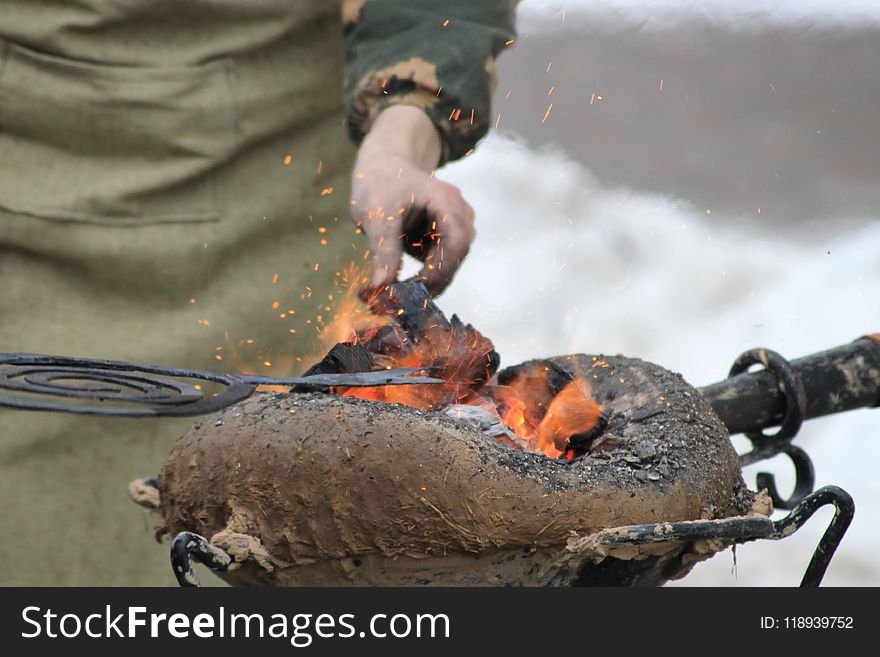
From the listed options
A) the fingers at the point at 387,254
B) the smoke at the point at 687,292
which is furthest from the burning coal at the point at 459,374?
the smoke at the point at 687,292

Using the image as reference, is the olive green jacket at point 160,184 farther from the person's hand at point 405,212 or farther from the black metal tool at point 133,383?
the black metal tool at point 133,383

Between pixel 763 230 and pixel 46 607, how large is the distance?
7.44 ft

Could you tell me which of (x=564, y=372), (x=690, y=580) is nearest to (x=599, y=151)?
(x=690, y=580)

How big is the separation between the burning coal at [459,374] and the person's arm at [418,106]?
16 cm

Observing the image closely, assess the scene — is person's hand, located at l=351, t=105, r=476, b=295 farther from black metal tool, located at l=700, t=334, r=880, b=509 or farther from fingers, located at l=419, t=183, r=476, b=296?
black metal tool, located at l=700, t=334, r=880, b=509

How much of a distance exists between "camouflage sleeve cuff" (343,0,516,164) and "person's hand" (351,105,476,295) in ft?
0.30

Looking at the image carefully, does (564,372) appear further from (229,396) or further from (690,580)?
(690,580)

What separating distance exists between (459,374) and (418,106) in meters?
0.53

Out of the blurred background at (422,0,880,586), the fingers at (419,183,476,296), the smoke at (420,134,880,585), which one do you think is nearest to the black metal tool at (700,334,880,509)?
the fingers at (419,183,476,296)

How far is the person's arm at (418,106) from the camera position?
124 centimetres

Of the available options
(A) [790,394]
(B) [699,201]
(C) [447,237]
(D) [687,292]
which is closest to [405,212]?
(C) [447,237]

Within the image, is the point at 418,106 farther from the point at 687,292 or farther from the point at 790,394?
the point at 687,292

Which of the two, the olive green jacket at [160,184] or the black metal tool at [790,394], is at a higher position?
the olive green jacket at [160,184]

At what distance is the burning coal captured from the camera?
968 millimetres
